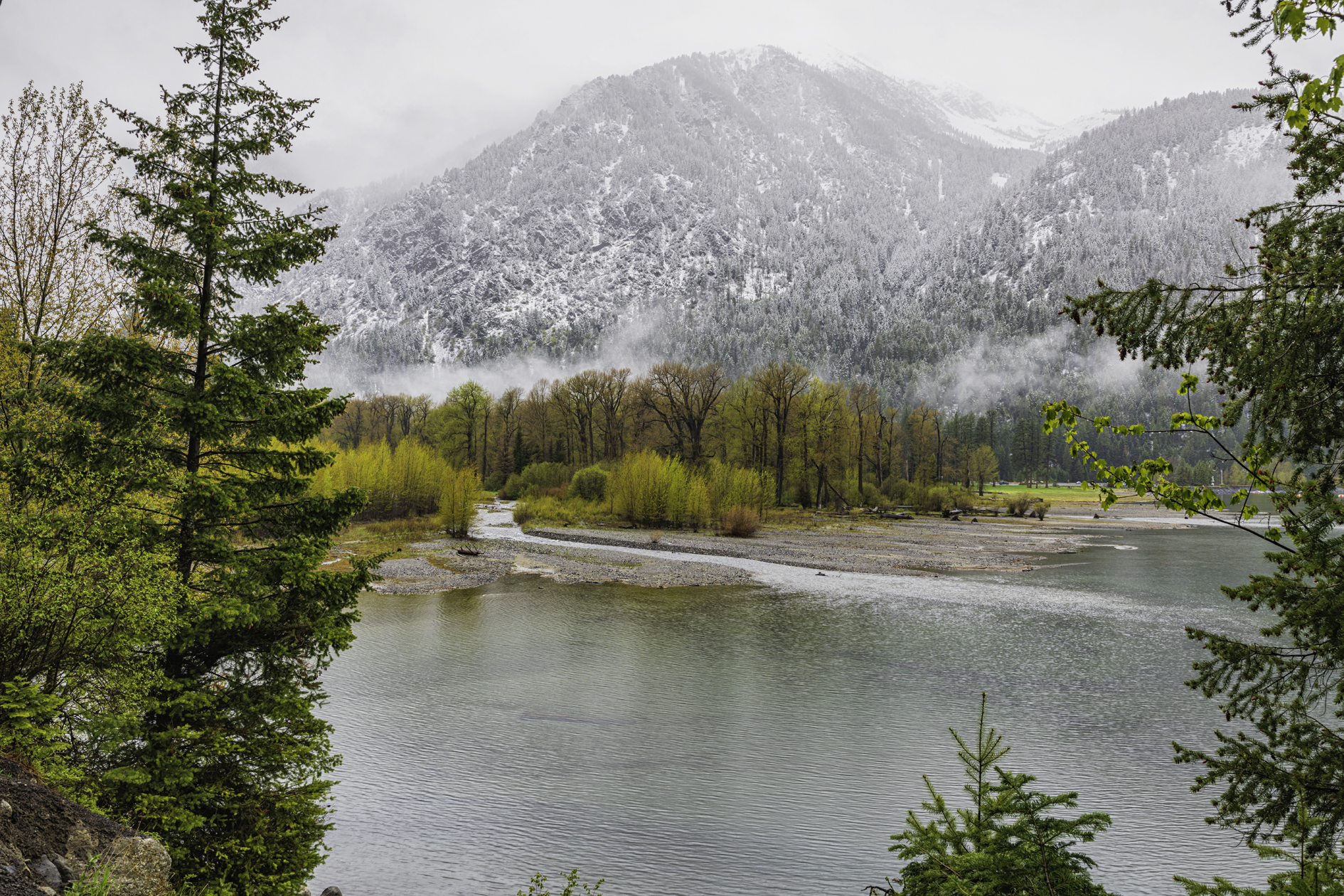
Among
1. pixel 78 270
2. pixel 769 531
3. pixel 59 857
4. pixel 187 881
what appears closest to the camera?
pixel 59 857

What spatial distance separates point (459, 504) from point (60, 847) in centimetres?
3928

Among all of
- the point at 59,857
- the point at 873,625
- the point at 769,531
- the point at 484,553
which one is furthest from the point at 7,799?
the point at 769,531

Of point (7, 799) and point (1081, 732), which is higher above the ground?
point (7, 799)

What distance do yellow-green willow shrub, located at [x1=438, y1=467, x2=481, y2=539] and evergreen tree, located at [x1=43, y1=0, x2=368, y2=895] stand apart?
117 ft

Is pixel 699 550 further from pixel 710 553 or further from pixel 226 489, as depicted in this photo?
pixel 226 489

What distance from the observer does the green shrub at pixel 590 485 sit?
5666 cm

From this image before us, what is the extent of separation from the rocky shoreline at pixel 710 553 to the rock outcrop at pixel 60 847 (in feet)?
56.0

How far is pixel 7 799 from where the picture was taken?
4875 millimetres

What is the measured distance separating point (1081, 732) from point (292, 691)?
12.9 m

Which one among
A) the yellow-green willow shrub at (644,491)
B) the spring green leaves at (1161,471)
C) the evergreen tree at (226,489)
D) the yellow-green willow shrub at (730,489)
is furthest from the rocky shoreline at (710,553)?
the spring green leaves at (1161,471)

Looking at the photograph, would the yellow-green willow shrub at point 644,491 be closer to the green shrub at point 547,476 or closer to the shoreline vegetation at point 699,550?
the shoreline vegetation at point 699,550

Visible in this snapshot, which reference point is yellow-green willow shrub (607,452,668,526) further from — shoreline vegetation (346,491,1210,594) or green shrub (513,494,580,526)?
green shrub (513,494,580,526)

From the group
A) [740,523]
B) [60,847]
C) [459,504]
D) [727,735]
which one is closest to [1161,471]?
[60,847]

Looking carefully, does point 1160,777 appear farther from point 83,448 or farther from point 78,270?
point 78,270
